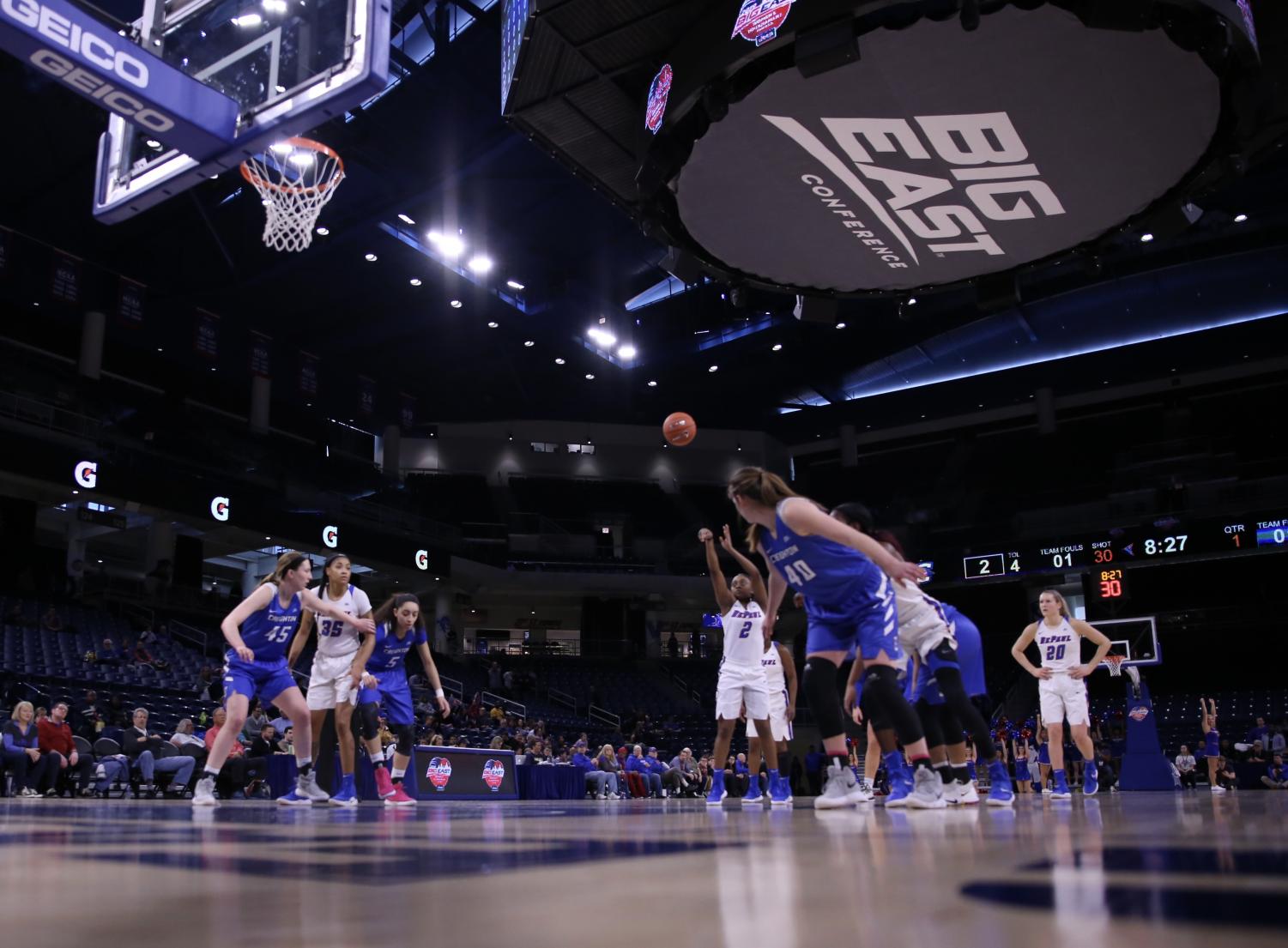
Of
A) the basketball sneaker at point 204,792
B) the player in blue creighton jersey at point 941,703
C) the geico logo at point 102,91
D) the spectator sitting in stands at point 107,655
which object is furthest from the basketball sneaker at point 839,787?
the spectator sitting in stands at point 107,655

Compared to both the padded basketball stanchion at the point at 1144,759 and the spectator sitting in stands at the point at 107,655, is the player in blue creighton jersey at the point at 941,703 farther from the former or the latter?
the spectator sitting in stands at the point at 107,655

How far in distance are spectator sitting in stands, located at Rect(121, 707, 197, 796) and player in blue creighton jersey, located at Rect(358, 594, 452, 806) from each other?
6128 millimetres

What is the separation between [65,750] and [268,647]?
23.0 feet

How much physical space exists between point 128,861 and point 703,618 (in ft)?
123

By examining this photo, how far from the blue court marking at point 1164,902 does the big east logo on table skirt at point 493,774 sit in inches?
516

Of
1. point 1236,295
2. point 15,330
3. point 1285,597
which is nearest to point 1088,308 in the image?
point 1236,295

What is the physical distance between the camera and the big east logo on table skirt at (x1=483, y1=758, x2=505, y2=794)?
46.0ft

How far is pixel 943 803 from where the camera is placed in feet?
17.9

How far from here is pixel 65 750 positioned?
12836 millimetres

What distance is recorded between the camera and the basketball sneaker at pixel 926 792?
17.4 feet

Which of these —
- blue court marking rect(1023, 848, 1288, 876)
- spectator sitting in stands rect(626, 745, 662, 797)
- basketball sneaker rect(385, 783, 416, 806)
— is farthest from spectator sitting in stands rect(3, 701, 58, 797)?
blue court marking rect(1023, 848, 1288, 876)

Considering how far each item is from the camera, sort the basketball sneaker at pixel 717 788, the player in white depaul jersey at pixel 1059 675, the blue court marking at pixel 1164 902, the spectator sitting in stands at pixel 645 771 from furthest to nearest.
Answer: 1. the spectator sitting in stands at pixel 645 771
2. the player in white depaul jersey at pixel 1059 675
3. the basketball sneaker at pixel 717 788
4. the blue court marking at pixel 1164 902

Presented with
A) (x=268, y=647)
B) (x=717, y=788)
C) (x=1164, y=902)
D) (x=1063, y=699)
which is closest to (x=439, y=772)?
(x=717, y=788)

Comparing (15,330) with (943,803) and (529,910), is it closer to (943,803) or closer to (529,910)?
(943,803)
